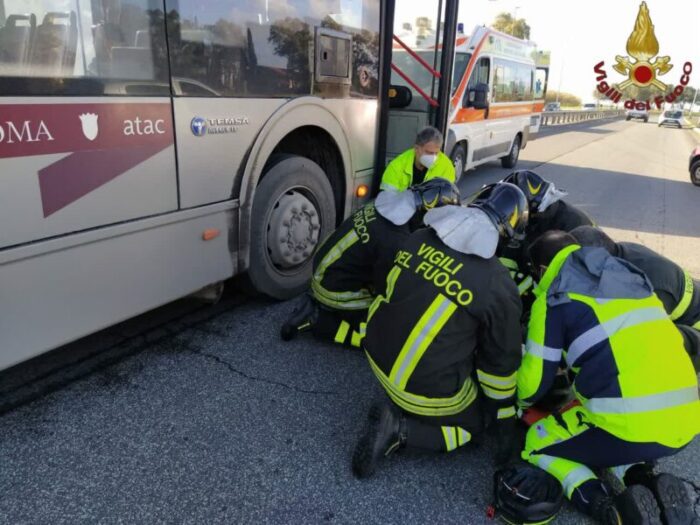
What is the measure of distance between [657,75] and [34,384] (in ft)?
35.8

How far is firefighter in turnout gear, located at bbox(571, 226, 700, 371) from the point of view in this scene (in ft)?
10.0

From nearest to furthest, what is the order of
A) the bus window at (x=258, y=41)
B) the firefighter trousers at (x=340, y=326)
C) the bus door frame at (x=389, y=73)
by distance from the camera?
the bus window at (x=258, y=41) < the firefighter trousers at (x=340, y=326) < the bus door frame at (x=389, y=73)

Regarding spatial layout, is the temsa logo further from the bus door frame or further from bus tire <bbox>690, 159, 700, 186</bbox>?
bus tire <bbox>690, 159, 700, 186</bbox>

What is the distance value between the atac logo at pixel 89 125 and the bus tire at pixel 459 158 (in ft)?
23.1

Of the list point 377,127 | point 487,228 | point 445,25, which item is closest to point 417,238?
point 487,228

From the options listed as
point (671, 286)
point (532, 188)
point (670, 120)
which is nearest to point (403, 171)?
point (532, 188)

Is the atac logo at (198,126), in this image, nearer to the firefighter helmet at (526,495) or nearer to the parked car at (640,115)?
the firefighter helmet at (526,495)

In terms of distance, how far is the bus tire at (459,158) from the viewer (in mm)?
9062

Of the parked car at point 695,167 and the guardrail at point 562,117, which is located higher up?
the guardrail at point 562,117

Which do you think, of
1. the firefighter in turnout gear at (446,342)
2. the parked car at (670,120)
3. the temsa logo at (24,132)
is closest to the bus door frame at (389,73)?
the firefighter in turnout gear at (446,342)

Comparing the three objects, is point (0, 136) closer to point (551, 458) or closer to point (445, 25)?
point (551, 458)

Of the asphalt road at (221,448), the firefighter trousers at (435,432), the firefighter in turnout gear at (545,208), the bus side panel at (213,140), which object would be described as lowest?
the asphalt road at (221,448)

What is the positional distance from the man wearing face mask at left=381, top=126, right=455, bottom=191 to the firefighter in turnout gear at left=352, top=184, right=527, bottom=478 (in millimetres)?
2087

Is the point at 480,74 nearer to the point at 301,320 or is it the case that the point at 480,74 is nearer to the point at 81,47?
the point at 301,320
